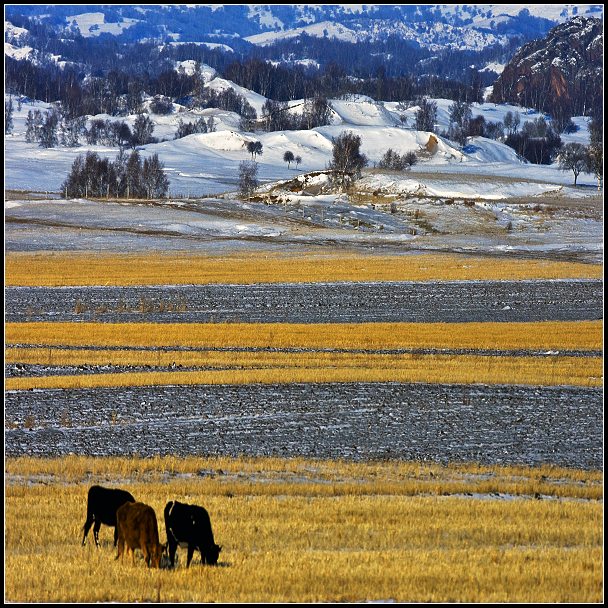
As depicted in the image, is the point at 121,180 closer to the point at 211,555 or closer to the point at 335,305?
the point at 335,305

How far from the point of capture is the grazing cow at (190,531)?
30.4 feet

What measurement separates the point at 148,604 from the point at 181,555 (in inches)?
57.1

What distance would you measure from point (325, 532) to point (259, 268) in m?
48.5

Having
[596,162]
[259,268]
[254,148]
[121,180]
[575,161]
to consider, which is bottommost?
[259,268]

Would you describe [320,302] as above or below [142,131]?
below

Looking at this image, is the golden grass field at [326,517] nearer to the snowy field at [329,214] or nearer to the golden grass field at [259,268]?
the golden grass field at [259,268]

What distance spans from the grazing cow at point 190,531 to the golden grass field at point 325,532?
153 mm

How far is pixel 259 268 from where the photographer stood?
59375 millimetres

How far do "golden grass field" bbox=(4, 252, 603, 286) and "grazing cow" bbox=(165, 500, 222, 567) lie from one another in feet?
136

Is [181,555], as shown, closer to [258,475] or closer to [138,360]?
[258,475]

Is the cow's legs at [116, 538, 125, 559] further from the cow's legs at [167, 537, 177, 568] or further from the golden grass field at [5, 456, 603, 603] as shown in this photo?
the cow's legs at [167, 537, 177, 568]

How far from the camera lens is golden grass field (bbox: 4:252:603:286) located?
52481 millimetres

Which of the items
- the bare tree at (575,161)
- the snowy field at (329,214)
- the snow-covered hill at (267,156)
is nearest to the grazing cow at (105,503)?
the snowy field at (329,214)

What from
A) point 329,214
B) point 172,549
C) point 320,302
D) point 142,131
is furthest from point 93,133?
point 172,549
